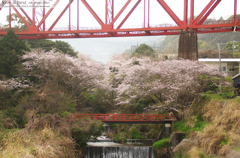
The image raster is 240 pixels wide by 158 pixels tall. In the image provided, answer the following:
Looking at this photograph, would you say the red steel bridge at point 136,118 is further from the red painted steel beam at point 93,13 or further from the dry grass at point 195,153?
the red painted steel beam at point 93,13

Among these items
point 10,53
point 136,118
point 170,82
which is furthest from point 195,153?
point 10,53

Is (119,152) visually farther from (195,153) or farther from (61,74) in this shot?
(61,74)

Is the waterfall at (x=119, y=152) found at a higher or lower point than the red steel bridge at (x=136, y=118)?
lower

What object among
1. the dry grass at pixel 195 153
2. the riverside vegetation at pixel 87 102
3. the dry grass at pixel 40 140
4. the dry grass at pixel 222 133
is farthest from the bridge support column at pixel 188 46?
the dry grass at pixel 40 140

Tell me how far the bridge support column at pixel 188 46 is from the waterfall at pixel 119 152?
41.6ft

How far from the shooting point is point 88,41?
570 feet

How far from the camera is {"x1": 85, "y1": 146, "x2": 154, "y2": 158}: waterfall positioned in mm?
19656

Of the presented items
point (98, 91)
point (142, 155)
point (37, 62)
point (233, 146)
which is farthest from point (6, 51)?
point (233, 146)

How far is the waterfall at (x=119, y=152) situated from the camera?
1966 centimetres

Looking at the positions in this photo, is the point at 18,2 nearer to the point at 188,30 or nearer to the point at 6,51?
the point at 6,51

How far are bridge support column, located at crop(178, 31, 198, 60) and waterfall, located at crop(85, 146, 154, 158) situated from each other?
12.7 metres

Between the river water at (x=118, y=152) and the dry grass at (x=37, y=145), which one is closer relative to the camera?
the dry grass at (x=37, y=145)

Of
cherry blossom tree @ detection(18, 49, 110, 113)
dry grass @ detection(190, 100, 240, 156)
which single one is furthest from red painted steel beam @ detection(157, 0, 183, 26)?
dry grass @ detection(190, 100, 240, 156)

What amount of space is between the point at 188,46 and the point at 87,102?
46.1 ft
